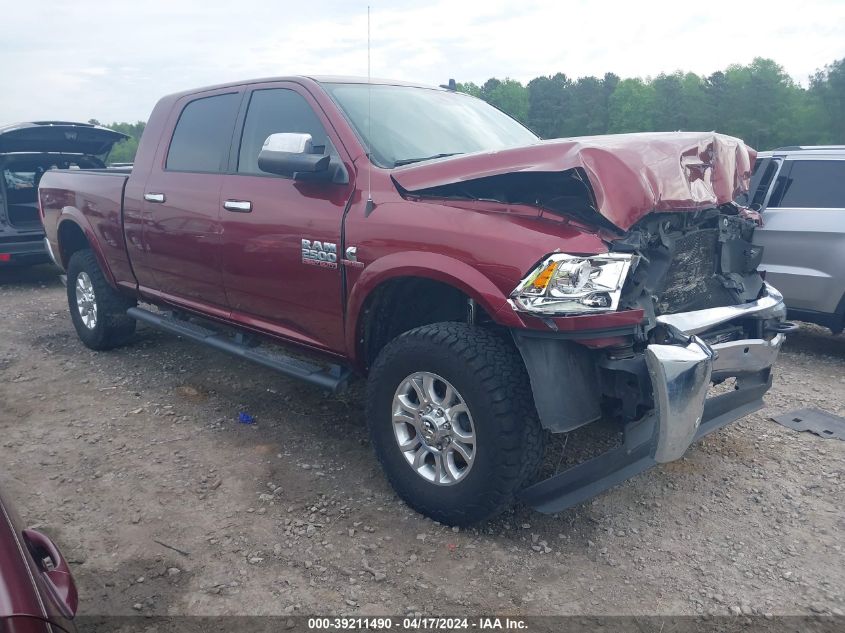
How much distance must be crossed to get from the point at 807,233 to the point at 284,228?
430cm

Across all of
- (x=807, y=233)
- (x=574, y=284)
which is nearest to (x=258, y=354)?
(x=574, y=284)

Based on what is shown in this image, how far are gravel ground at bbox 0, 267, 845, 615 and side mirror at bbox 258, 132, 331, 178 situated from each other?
1548mm

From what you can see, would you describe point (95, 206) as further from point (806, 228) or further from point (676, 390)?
point (806, 228)

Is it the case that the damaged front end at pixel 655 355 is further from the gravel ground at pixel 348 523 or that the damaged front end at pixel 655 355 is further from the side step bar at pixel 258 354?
the side step bar at pixel 258 354

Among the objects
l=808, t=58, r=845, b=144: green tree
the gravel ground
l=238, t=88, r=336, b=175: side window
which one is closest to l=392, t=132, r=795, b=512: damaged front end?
the gravel ground

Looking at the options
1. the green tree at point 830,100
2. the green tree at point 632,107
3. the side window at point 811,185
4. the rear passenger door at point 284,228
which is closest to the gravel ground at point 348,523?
the rear passenger door at point 284,228

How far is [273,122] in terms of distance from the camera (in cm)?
381

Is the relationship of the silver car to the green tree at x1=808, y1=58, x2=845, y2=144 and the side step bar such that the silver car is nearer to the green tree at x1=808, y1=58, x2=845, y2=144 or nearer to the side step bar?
the side step bar

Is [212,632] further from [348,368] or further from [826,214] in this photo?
[826,214]

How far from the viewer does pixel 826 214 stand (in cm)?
535

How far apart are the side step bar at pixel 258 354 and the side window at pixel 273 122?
105 cm

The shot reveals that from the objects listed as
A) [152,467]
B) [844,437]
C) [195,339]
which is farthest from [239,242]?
[844,437]

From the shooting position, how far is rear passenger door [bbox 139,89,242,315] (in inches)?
158

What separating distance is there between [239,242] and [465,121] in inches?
58.6
